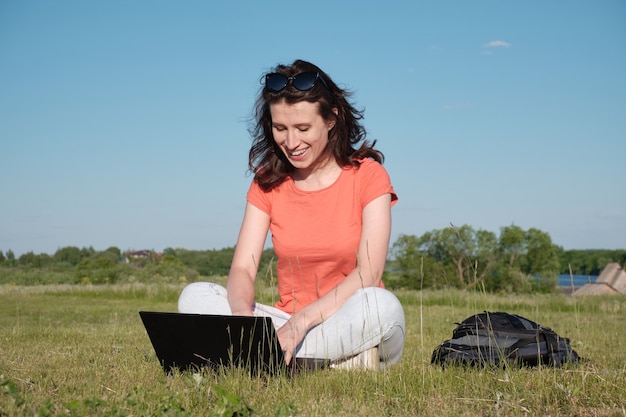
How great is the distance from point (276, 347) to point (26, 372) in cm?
157

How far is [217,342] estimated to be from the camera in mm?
3338

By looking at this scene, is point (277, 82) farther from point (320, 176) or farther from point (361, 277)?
point (361, 277)

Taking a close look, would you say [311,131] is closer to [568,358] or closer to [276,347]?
[276,347]

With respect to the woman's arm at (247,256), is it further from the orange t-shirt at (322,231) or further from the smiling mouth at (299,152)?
the smiling mouth at (299,152)

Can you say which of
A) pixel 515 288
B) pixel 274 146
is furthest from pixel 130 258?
pixel 515 288

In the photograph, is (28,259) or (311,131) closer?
(311,131)

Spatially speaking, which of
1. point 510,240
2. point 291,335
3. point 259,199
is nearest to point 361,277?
point 291,335

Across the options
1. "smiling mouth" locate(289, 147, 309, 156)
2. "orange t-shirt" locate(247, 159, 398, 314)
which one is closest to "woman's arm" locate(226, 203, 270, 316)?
"orange t-shirt" locate(247, 159, 398, 314)

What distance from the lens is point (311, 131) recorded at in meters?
3.94

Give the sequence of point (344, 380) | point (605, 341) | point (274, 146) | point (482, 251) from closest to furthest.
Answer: point (344, 380) → point (274, 146) → point (605, 341) → point (482, 251)

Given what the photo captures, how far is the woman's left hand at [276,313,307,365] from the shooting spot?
11.0 feet

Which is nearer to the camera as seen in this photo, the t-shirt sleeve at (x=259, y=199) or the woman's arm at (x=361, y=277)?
the woman's arm at (x=361, y=277)

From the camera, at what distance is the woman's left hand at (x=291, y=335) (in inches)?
132

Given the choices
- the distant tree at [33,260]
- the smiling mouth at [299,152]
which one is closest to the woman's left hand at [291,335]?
the smiling mouth at [299,152]
